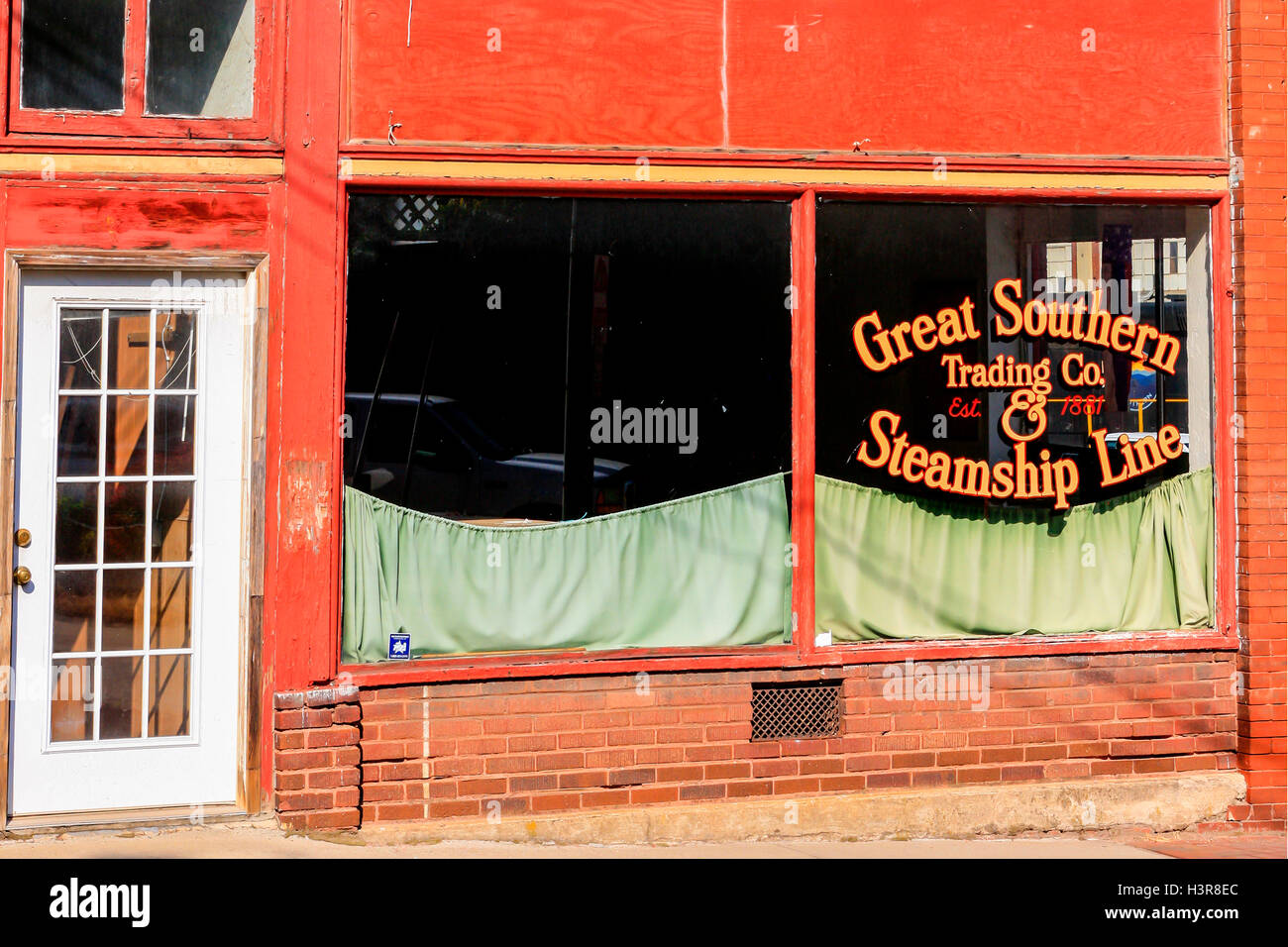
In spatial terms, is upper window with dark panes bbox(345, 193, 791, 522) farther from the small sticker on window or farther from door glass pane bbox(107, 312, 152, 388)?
door glass pane bbox(107, 312, 152, 388)

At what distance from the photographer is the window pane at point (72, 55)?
19.4 feet

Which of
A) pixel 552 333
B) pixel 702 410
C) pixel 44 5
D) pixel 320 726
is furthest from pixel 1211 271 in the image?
pixel 44 5

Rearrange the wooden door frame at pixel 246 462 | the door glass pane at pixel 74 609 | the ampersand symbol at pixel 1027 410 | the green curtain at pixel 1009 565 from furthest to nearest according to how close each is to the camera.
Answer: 1. the ampersand symbol at pixel 1027 410
2. the green curtain at pixel 1009 565
3. the door glass pane at pixel 74 609
4. the wooden door frame at pixel 246 462

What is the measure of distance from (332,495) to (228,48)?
2.15 m

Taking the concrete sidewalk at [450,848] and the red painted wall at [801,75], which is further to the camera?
the red painted wall at [801,75]

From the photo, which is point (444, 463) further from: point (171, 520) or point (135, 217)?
point (135, 217)

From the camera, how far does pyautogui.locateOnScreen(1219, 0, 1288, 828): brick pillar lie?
6855mm

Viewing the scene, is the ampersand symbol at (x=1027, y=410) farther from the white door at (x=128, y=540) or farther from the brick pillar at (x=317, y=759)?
the white door at (x=128, y=540)

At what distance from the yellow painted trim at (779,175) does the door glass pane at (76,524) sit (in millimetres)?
1919

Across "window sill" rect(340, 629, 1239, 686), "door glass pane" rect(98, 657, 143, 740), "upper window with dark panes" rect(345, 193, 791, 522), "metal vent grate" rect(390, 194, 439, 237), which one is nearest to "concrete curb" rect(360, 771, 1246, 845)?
"window sill" rect(340, 629, 1239, 686)

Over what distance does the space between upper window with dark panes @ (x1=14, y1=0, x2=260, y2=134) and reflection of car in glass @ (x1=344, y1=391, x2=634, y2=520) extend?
156cm

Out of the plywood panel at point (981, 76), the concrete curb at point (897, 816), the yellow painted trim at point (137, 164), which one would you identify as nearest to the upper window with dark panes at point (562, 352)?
the yellow painted trim at point (137, 164)

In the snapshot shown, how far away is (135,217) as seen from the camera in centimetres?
591

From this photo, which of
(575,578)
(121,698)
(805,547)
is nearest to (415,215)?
(575,578)
